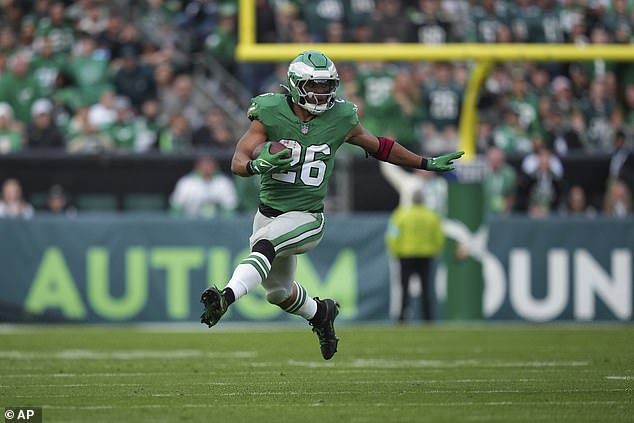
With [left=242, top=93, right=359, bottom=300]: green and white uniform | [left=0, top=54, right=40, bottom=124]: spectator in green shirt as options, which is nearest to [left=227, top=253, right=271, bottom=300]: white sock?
[left=242, top=93, right=359, bottom=300]: green and white uniform

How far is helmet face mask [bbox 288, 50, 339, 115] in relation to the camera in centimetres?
761

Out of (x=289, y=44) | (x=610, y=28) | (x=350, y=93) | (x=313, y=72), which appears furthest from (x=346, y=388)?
(x=350, y=93)

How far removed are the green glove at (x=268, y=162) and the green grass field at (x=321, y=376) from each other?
111 centimetres

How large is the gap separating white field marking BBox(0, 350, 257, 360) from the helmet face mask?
2.42 meters

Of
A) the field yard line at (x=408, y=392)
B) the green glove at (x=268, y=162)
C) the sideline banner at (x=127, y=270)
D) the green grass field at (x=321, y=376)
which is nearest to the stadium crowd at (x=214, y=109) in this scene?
the sideline banner at (x=127, y=270)

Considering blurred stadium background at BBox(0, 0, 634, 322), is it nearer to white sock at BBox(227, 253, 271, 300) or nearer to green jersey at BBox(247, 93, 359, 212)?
green jersey at BBox(247, 93, 359, 212)

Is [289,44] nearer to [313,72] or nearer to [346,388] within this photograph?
[313,72]

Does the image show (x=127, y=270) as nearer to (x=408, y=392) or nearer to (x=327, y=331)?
(x=327, y=331)

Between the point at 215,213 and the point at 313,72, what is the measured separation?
7017mm

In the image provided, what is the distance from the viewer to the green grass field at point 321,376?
19.7 ft

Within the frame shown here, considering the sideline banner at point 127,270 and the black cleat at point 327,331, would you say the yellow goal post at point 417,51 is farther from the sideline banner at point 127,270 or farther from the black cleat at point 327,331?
the black cleat at point 327,331

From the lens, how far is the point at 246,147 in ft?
24.6

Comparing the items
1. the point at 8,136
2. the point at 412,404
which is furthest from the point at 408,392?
the point at 8,136

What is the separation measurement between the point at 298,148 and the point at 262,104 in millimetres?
313
